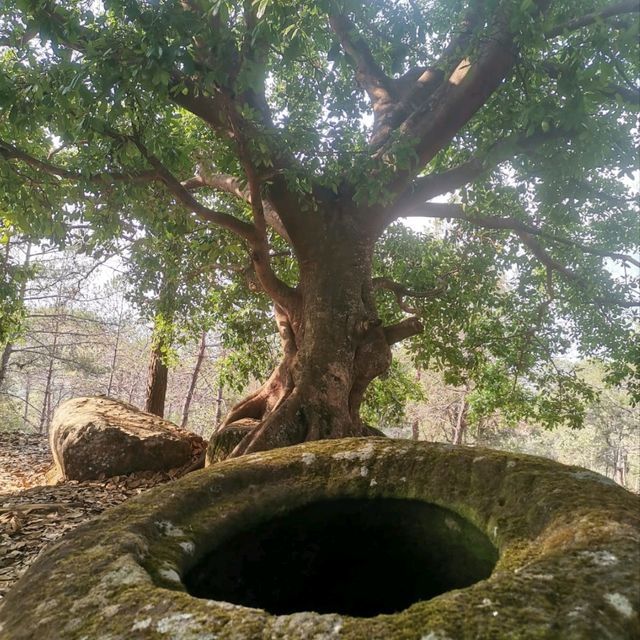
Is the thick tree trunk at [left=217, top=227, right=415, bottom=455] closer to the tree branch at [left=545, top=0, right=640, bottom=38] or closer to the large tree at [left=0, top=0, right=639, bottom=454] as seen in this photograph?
the large tree at [left=0, top=0, right=639, bottom=454]

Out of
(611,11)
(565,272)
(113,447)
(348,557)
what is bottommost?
(113,447)

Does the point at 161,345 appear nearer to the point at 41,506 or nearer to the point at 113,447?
the point at 113,447

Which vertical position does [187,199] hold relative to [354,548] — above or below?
above

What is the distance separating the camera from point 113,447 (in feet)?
22.0

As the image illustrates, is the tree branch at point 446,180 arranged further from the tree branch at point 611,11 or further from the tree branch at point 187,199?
the tree branch at point 187,199

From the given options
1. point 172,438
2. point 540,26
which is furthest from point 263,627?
point 172,438

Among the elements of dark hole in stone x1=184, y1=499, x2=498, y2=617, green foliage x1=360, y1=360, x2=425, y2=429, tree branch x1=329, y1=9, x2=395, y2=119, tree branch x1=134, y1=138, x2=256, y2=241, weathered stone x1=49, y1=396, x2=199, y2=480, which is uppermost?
tree branch x1=329, y1=9, x2=395, y2=119

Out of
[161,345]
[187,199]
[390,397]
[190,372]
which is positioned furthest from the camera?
[190,372]

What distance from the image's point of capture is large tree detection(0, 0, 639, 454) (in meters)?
3.89

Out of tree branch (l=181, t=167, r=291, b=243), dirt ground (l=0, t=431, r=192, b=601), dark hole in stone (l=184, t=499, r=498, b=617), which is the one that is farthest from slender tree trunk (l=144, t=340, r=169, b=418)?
dark hole in stone (l=184, t=499, r=498, b=617)

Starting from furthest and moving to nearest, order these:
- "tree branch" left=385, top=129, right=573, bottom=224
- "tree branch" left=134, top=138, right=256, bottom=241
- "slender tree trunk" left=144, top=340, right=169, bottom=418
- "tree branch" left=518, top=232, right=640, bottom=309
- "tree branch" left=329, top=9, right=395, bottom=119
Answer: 1. "slender tree trunk" left=144, top=340, right=169, bottom=418
2. "tree branch" left=518, top=232, right=640, bottom=309
3. "tree branch" left=329, top=9, right=395, bottom=119
4. "tree branch" left=385, top=129, right=573, bottom=224
5. "tree branch" left=134, top=138, right=256, bottom=241

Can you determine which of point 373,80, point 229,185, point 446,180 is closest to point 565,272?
point 446,180

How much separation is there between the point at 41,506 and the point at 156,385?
260 inches

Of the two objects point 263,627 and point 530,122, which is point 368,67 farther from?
point 263,627
